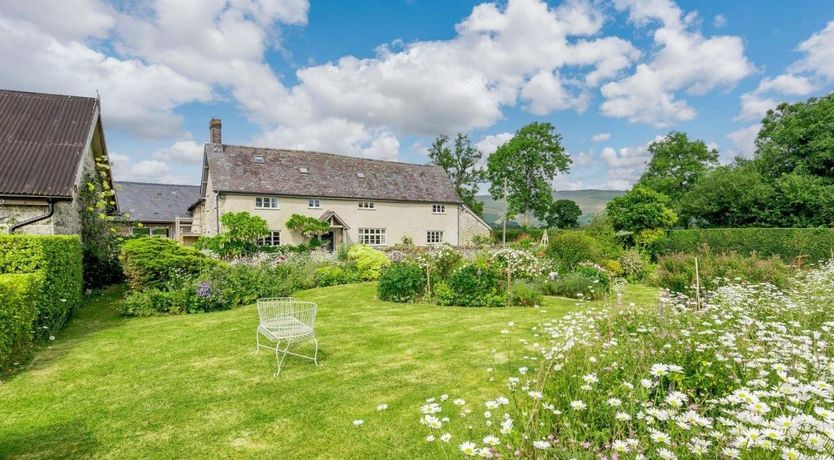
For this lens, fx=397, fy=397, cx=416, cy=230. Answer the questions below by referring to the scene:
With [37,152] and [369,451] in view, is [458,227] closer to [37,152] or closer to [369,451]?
[37,152]

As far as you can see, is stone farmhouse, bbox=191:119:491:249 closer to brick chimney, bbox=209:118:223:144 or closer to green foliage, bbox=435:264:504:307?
brick chimney, bbox=209:118:223:144

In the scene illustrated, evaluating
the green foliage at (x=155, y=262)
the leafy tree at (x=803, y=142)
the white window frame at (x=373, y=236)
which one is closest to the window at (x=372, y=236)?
the white window frame at (x=373, y=236)

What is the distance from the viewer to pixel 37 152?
11.2 meters

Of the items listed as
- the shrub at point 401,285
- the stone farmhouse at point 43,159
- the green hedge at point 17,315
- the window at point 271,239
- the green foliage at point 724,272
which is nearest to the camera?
the green hedge at point 17,315

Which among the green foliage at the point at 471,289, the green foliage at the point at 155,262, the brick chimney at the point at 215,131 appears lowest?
the green foliage at the point at 471,289

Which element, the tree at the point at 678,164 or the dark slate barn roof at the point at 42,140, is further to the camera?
the tree at the point at 678,164

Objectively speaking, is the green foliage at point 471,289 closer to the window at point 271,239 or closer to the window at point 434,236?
the window at point 271,239

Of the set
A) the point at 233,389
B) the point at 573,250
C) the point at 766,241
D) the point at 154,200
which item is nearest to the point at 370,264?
the point at 573,250

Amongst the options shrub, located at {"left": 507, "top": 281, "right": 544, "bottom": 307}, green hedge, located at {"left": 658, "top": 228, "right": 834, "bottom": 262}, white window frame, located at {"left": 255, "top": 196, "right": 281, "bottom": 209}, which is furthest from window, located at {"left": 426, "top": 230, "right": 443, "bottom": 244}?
shrub, located at {"left": 507, "top": 281, "right": 544, "bottom": 307}

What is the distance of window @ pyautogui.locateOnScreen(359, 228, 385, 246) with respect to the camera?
27.5m

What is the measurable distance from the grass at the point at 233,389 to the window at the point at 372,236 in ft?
62.2

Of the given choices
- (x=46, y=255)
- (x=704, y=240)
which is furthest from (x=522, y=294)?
(x=704, y=240)

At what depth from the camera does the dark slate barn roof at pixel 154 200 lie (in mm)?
32406

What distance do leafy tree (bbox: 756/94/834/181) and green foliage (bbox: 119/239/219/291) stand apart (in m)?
30.9
